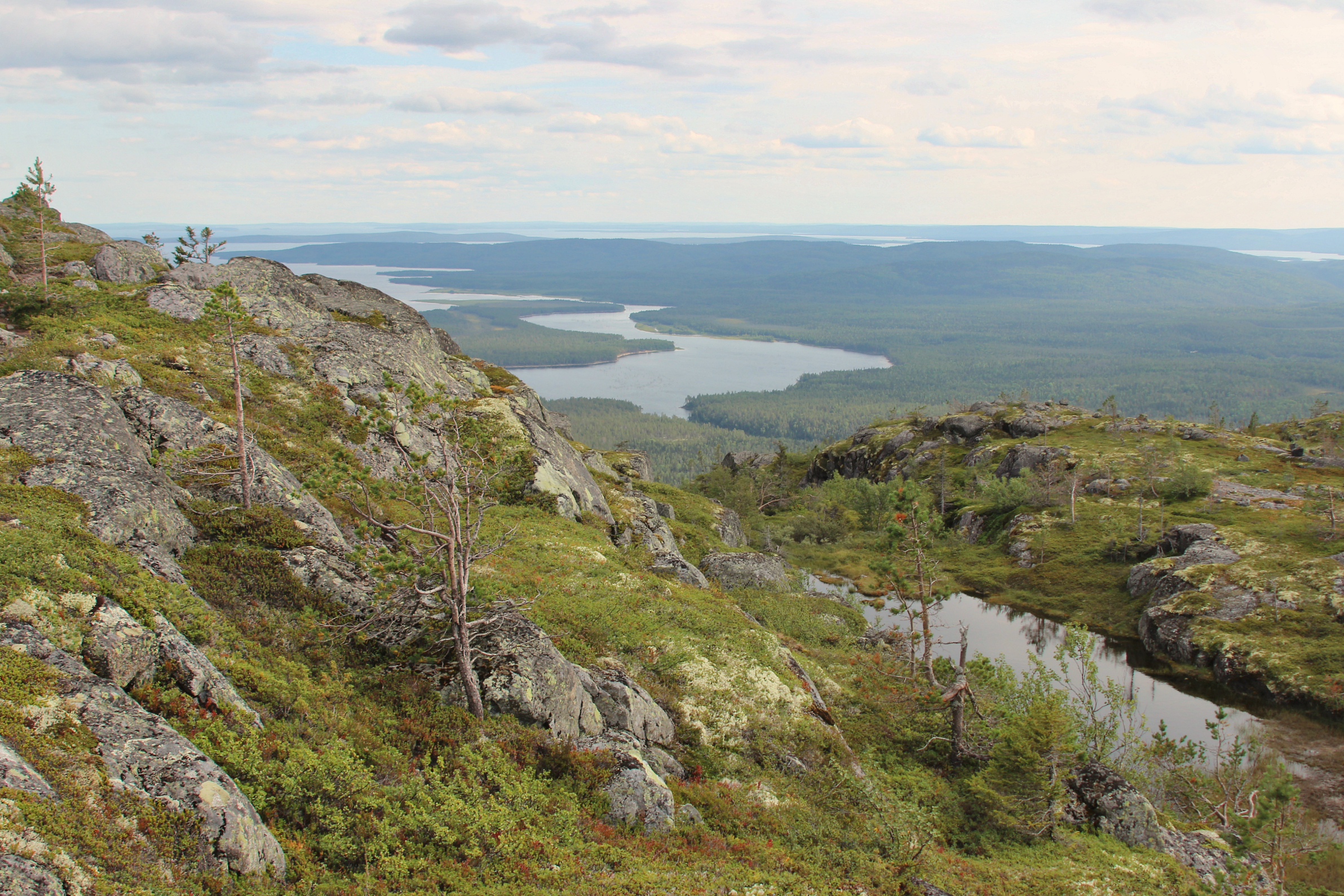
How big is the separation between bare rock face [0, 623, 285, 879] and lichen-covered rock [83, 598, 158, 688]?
15.9 inches

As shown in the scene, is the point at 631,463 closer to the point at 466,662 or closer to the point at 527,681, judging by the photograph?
the point at 527,681

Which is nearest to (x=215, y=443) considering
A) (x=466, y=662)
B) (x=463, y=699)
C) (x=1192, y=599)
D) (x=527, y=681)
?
(x=463, y=699)

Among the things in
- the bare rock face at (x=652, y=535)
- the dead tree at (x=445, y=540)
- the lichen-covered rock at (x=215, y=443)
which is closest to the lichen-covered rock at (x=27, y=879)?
the dead tree at (x=445, y=540)

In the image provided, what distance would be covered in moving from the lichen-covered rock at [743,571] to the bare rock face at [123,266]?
174ft

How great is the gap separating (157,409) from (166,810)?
22.1 metres

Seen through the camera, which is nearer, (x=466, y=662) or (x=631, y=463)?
(x=466, y=662)

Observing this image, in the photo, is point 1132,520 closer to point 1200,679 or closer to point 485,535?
point 1200,679

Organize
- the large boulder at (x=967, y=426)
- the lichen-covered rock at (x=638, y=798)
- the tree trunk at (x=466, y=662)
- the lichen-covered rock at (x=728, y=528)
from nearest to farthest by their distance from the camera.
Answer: the lichen-covered rock at (x=638, y=798), the tree trunk at (x=466, y=662), the lichen-covered rock at (x=728, y=528), the large boulder at (x=967, y=426)

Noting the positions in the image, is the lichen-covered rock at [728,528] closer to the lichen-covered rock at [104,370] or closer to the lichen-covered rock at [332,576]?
the lichen-covered rock at [332,576]

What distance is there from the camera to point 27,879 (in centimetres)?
924

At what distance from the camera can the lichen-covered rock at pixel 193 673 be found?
1470cm

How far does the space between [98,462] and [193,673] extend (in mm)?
11036

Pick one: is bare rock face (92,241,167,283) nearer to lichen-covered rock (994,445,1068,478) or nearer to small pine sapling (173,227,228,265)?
small pine sapling (173,227,228,265)

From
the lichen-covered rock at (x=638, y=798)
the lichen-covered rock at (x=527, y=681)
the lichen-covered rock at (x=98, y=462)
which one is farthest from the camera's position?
the lichen-covered rock at (x=527, y=681)
